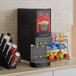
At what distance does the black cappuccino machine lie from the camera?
2580 mm

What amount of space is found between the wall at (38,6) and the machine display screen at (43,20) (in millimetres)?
299

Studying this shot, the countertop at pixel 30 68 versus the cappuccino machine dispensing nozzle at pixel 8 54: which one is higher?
A: the cappuccino machine dispensing nozzle at pixel 8 54

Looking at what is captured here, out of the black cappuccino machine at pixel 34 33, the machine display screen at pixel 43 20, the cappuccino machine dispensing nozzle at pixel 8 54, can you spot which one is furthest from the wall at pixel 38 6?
the cappuccino machine dispensing nozzle at pixel 8 54

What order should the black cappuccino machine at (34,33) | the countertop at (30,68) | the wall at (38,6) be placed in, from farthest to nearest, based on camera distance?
the wall at (38,6) < the black cappuccino machine at (34,33) < the countertop at (30,68)

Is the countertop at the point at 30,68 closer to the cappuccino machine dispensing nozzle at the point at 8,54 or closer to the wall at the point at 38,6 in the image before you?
the cappuccino machine dispensing nozzle at the point at 8,54

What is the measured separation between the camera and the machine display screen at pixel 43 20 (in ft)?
8.66

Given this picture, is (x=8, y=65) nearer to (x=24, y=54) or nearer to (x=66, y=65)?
(x=24, y=54)

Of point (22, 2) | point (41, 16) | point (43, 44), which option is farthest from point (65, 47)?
point (22, 2)

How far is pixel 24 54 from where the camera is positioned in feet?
8.88

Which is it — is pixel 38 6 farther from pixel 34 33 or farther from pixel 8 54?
pixel 8 54

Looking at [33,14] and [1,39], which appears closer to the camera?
[1,39]

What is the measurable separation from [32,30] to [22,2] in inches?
16.9

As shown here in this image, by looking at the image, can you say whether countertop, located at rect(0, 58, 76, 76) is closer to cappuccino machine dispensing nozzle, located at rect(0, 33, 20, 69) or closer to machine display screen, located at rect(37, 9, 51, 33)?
cappuccino machine dispensing nozzle, located at rect(0, 33, 20, 69)

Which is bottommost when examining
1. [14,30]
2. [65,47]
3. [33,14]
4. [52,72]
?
[52,72]
